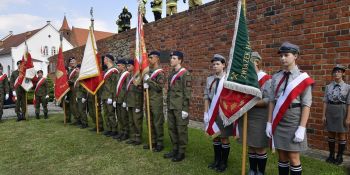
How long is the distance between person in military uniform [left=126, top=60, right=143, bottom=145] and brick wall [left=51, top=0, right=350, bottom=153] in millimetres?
2378

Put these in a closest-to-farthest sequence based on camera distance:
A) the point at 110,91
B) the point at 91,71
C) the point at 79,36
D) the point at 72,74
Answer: the point at 110,91 < the point at 91,71 < the point at 72,74 < the point at 79,36

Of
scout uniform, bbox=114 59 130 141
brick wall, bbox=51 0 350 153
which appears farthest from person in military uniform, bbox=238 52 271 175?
scout uniform, bbox=114 59 130 141

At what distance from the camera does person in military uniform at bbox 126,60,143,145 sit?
6590 millimetres

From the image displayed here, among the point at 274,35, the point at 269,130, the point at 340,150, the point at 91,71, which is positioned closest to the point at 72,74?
the point at 91,71

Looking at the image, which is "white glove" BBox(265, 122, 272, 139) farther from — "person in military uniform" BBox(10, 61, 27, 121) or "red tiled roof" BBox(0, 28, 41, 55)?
"red tiled roof" BBox(0, 28, 41, 55)

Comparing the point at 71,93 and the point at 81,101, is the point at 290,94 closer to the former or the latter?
the point at 81,101

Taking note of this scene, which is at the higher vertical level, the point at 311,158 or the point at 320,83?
the point at 320,83

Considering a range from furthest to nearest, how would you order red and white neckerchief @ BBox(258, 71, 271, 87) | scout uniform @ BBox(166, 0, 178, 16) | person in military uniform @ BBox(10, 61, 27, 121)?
scout uniform @ BBox(166, 0, 178, 16)
person in military uniform @ BBox(10, 61, 27, 121)
red and white neckerchief @ BBox(258, 71, 271, 87)

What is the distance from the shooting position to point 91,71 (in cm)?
812

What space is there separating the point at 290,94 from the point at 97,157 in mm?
3794

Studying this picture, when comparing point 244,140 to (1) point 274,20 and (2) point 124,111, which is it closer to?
(1) point 274,20

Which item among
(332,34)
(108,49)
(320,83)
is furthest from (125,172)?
(108,49)

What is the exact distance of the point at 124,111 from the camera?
7.16 metres

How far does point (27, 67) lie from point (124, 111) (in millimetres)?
5412
